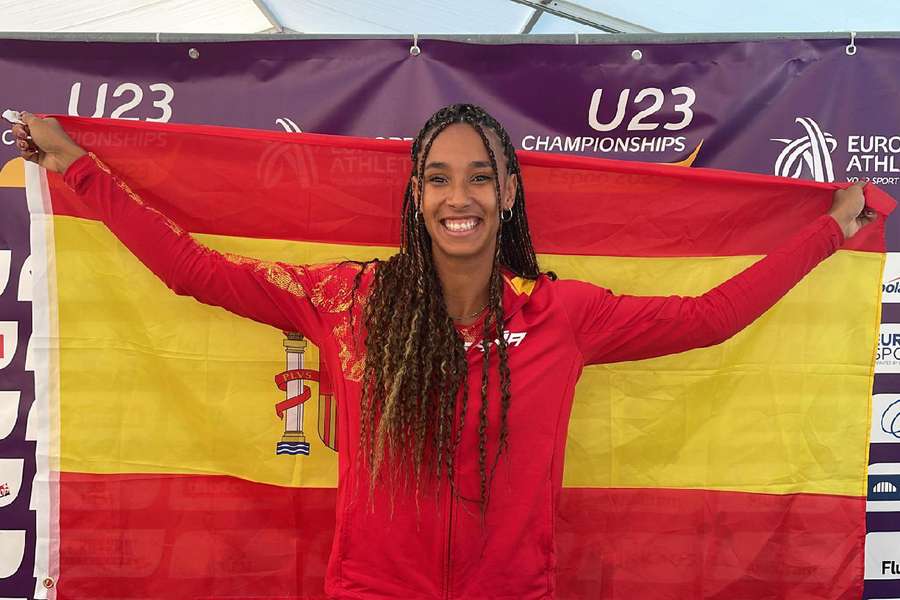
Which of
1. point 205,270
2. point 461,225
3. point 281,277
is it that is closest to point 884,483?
point 461,225

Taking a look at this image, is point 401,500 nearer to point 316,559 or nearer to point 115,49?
point 316,559

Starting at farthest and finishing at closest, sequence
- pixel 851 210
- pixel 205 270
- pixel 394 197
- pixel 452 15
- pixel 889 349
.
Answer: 1. pixel 452 15
2. pixel 889 349
3. pixel 394 197
4. pixel 851 210
5. pixel 205 270

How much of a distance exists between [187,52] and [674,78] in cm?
161

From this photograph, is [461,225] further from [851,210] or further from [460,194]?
[851,210]

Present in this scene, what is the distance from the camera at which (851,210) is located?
222cm

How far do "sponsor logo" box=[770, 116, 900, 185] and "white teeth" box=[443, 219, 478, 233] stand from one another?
4.02 feet

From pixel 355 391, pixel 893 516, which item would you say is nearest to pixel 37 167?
pixel 355 391

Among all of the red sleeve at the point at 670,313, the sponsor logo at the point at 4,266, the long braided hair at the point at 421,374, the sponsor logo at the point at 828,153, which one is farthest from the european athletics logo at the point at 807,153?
the sponsor logo at the point at 4,266

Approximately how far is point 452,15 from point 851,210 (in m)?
3.01

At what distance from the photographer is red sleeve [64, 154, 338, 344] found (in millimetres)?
1917

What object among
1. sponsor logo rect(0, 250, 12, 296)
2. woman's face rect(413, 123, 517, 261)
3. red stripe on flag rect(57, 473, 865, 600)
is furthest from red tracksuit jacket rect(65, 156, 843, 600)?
sponsor logo rect(0, 250, 12, 296)

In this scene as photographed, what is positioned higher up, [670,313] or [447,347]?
[670,313]

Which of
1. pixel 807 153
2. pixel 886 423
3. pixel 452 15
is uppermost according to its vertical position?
pixel 452 15

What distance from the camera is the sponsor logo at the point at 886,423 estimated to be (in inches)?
100
